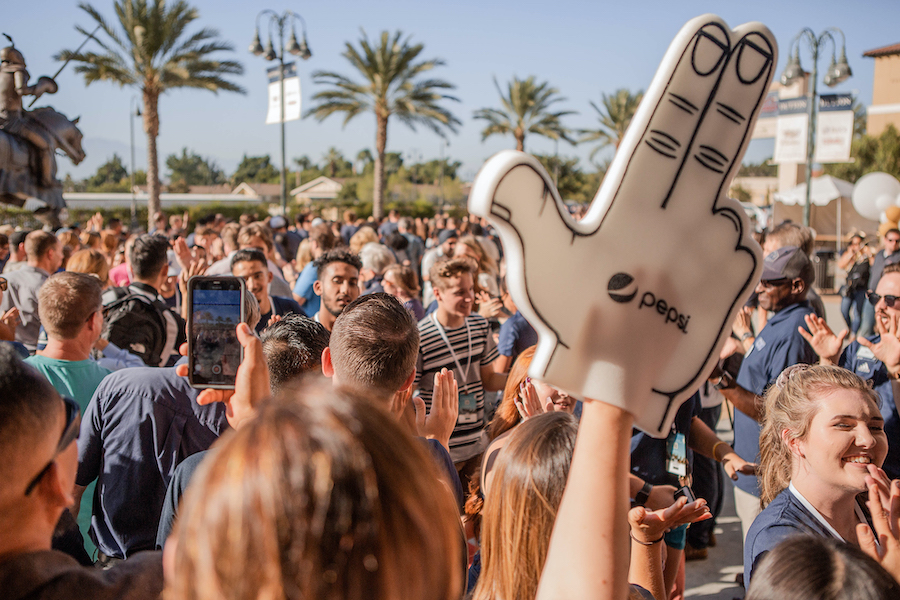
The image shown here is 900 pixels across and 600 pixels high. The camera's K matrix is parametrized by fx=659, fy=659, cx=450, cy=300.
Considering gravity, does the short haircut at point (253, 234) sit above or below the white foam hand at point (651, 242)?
below

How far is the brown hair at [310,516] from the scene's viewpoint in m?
0.83

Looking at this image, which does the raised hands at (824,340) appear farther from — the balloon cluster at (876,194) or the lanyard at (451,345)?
the balloon cluster at (876,194)

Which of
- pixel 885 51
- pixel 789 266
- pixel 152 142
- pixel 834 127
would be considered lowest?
pixel 789 266

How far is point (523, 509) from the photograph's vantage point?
62.9 inches

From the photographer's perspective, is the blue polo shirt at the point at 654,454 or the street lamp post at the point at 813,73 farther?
the street lamp post at the point at 813,73

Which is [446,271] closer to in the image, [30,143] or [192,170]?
[30,143]

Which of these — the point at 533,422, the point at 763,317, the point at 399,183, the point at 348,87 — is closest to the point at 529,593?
the point at 533,422

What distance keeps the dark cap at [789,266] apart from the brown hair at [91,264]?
15.6 feet

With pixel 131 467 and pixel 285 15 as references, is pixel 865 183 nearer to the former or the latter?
pixel 285 15

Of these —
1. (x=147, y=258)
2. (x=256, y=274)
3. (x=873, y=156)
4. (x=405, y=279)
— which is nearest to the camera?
(x=147, y=258)

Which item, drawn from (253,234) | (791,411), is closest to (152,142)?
(253,234)

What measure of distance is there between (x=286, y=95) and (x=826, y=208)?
20.6 meters

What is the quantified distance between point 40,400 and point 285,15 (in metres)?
17.1

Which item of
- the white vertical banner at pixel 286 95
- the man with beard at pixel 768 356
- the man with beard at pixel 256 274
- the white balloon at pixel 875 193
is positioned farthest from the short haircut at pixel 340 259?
the white balloon at pixel 875 193
